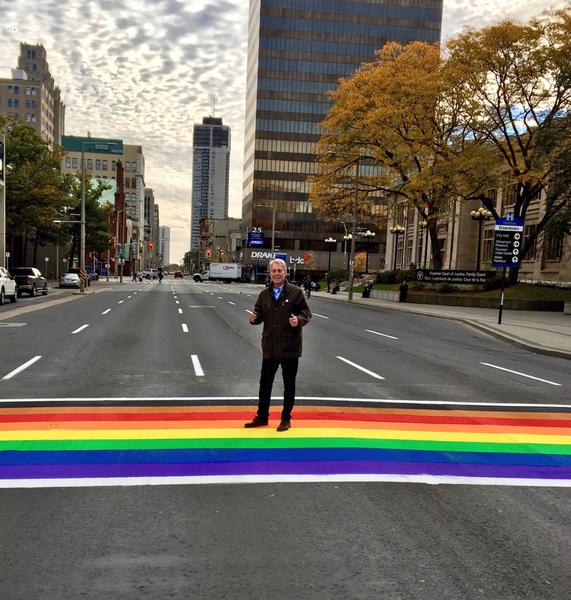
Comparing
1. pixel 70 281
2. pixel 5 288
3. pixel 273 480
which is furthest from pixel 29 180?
pixel 273 480

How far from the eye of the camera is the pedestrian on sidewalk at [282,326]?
630 centimetres

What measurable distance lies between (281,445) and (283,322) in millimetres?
1374

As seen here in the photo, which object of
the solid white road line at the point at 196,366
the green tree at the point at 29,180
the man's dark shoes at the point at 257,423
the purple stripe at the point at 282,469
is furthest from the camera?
the green tree at the point at 29,180

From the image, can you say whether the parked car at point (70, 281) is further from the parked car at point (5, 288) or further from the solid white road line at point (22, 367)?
the solid white road line at point (22, 367)

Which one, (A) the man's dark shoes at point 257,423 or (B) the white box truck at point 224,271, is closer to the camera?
(A) the man's dark shoes at point 257,423

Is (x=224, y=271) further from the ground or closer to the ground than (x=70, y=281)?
further from the ground

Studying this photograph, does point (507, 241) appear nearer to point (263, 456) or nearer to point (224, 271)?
point (263, 456)

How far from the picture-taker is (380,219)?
1804 inches

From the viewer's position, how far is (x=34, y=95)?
14238 centimetres

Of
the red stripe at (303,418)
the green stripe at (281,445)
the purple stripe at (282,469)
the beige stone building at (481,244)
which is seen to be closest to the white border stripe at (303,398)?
the red stripe at (303,418)

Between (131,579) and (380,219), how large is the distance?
44.3m

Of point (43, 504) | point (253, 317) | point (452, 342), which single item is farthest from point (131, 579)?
point (452, 342)

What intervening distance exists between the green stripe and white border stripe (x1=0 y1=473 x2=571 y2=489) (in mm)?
899

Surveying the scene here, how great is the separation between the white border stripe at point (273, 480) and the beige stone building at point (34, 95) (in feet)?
464
